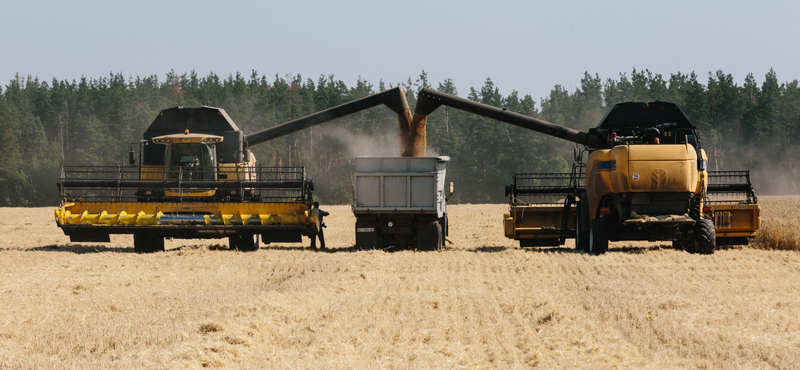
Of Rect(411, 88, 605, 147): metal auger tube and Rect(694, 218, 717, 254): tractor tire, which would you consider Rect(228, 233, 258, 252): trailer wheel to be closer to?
Rect(411, 88, 605, 147): metal auger tube

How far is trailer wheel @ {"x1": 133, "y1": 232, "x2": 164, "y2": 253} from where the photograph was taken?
56.8 feet

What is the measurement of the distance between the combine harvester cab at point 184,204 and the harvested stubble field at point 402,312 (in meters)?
1.75

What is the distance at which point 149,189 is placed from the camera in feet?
59.6

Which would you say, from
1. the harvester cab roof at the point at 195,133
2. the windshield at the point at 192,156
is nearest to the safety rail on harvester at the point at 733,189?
the harvester cab roof at the point at 195,133

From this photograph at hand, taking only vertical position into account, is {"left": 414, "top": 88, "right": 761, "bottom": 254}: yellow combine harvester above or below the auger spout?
below

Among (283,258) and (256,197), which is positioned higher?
(256,197)

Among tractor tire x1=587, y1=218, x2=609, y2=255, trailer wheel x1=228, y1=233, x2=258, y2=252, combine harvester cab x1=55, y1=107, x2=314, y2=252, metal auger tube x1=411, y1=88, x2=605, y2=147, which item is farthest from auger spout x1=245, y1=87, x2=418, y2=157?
tractor tire x1=587, y1=218, x2=609, y2=255

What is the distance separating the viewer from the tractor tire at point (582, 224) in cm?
1675

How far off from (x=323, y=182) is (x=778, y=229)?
204 ft

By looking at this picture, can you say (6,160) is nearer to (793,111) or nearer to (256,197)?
(256,197)

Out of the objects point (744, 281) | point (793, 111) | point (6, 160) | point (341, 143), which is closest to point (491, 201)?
point (341, 143)

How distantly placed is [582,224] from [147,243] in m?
10.4

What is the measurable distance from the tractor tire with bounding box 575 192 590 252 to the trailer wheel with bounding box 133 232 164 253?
10.1 m

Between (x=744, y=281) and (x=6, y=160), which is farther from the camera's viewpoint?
(x=6, y=160)
